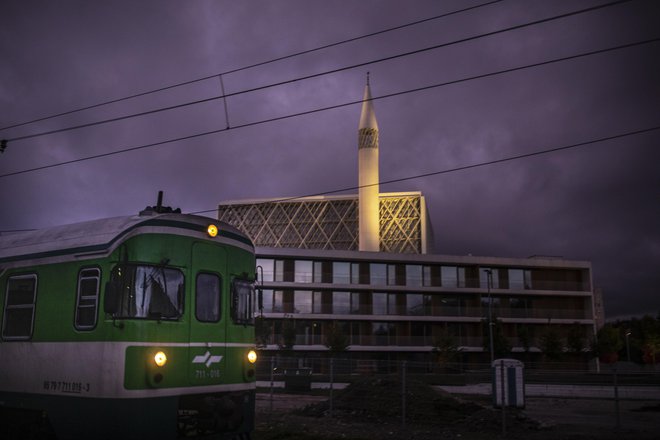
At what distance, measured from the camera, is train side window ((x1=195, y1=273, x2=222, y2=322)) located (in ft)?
33.0

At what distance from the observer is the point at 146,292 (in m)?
9.34

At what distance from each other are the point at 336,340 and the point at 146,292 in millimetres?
A: 40632

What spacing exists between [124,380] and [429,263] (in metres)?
49.4

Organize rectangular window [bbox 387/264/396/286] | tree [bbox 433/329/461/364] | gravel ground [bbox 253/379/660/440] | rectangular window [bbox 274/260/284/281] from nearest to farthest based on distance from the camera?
gravel ground [bbox 253/379/660/440] → tree [bbox 433/329/461/364] → rectangular window [bbox 274/260/284/281] → rectangular window [bbox 387/264/396/286]

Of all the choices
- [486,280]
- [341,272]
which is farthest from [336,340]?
[486,280]

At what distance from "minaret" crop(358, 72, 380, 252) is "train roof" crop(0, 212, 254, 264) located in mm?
69220

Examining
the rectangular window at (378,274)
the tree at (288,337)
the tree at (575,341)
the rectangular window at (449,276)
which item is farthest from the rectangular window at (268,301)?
the tree at (575,341)

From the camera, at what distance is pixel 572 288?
58688 millimetres

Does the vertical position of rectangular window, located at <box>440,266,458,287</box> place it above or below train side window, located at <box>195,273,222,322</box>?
above

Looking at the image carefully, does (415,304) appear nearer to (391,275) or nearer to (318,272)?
(391,275)

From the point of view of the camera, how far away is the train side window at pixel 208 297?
33.0 feet

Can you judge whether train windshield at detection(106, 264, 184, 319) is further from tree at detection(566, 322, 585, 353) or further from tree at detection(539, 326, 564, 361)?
tree at detection(566, 322, 585, 353)

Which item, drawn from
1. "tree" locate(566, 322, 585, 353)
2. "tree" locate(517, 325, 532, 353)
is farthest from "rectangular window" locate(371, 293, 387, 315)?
"tree" locate(566, 322, 585, 353)

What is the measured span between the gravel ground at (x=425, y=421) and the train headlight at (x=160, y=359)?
577cm
